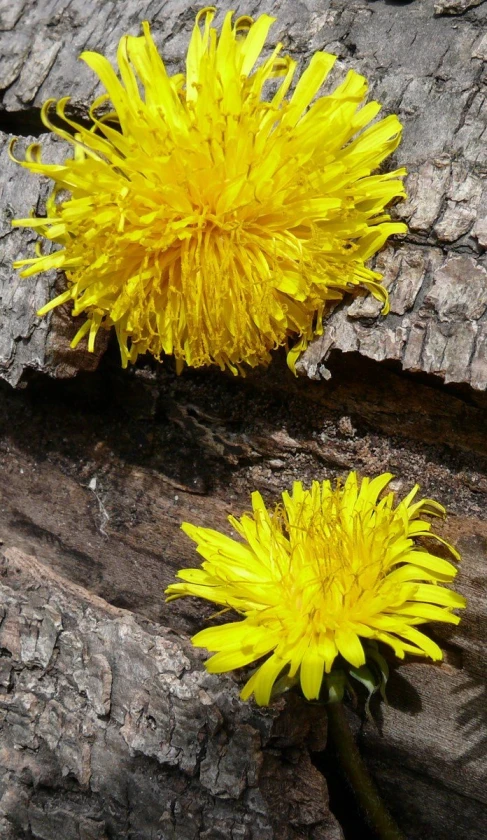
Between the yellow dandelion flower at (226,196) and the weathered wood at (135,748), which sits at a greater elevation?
the yellow dandelion flower at (226,196)

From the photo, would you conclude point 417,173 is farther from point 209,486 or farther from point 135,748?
point 135,748

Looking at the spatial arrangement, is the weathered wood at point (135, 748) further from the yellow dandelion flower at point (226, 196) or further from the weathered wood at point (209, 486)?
the yellow dandelion flower at point (226, 196)

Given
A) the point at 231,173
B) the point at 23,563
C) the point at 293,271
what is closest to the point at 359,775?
the point at 23,563

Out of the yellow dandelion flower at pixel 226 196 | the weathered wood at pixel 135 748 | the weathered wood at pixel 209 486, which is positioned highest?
the yellow dandelion flower at pixel 226 196

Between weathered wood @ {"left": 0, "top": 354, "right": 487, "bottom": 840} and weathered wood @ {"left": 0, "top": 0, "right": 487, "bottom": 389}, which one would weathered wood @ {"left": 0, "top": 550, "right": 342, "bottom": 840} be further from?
weathered wood @ {"left": 0, "top": 0, "right": 487, "bottom": 389}

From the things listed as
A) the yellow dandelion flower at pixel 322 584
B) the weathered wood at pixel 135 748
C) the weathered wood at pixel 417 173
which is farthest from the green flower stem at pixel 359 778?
the weathered wood at pixel 417 173

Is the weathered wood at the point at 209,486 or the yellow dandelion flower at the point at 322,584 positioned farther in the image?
the weathered wood at the point at 209,486
